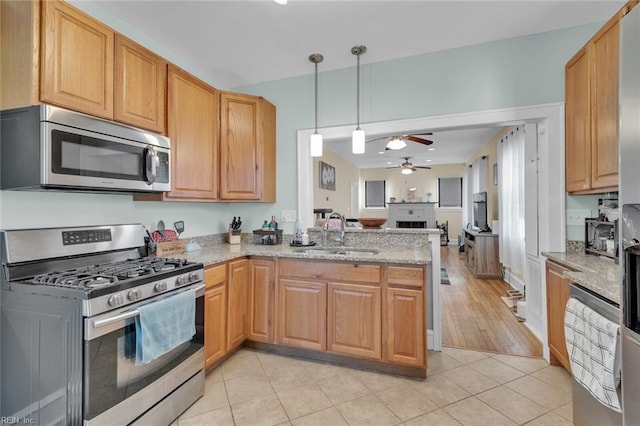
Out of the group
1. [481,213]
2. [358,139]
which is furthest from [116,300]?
[481,213]

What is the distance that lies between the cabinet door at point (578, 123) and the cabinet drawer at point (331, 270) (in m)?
1.67

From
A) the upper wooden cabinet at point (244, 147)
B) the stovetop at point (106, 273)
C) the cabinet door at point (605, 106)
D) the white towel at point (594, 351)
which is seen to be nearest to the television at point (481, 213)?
the cabinet door at point (605, 106)

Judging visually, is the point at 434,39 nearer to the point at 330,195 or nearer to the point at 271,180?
the point at 271,180

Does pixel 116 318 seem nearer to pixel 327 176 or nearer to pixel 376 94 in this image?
pixel 376 94

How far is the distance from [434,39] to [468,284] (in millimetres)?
3791

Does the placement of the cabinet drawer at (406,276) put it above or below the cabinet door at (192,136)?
below

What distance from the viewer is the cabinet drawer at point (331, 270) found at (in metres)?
2.26

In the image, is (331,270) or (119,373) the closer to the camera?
(119,373)

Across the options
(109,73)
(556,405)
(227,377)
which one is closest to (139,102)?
(109,73)

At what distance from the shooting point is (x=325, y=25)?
2352mm

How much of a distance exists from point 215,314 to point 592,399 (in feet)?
7.46

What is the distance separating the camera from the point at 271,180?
3162 mm

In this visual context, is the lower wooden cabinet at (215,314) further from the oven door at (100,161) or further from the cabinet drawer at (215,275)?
the oven door at (100,161)

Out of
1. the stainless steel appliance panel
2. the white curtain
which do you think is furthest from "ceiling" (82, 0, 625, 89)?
the white curtain
